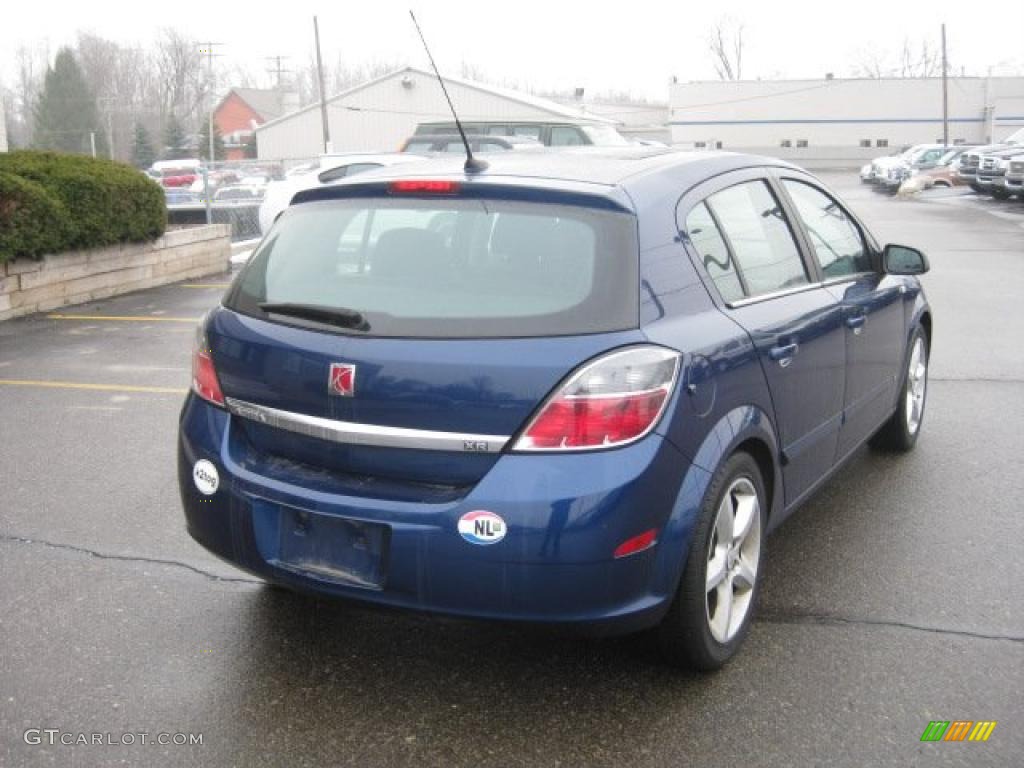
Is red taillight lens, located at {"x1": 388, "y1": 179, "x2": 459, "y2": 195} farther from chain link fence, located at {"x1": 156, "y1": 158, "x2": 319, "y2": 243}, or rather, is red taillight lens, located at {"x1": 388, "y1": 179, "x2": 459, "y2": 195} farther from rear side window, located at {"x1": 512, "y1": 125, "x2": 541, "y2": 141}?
rear side window, located at {"x1": 512, "y1": 125, "x2": 541, "y2": 141}

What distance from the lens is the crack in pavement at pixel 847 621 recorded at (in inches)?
145

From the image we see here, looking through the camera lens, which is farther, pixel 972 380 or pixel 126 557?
pixel 972 380

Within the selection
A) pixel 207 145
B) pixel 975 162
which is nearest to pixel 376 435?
pixel 975 162

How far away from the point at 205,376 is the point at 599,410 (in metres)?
1.38

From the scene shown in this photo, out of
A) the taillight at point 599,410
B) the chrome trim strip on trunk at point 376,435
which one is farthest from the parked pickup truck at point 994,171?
the chrome trim strip on trunk at point 376,435

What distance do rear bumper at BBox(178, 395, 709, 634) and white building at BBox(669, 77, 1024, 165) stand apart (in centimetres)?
6703

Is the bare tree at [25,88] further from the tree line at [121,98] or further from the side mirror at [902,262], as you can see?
the side mirror at [902,262]

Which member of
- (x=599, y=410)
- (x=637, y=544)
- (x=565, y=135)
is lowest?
(x=637, y=544)

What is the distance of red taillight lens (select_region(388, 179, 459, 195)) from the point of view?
3402 millimetres

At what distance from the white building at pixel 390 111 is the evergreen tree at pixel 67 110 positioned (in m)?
22.1

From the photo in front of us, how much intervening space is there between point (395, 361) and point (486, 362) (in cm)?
27

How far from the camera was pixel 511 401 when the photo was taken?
2959 millimetres

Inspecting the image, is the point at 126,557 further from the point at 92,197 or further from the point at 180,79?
the point at 180,79

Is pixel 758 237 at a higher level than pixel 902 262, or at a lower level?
higher
